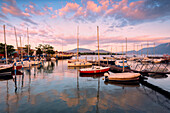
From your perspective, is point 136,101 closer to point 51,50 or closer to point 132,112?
point 132,112

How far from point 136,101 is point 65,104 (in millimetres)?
8954

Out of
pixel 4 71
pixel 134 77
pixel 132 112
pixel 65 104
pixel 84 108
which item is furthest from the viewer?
pixel 4 71

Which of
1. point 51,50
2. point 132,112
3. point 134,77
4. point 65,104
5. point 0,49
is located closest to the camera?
point 132,112

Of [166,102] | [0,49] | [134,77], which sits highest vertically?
[0,49]

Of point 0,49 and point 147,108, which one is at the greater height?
point 0,49

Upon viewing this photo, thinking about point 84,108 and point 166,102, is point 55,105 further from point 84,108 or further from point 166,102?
point 166,102

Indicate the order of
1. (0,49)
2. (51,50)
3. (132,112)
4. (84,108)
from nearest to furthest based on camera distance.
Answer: (132,112) < (84,108) < (0,49) < (51,50)

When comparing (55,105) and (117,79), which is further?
(117,79)

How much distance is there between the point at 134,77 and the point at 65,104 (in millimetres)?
15286

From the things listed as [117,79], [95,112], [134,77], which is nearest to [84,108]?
[95,112]

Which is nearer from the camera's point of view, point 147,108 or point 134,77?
point 147,108

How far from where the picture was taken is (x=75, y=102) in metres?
11.6

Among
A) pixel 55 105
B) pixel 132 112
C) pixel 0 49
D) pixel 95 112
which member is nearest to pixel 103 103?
pixel 95 112

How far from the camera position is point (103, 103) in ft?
37.4
